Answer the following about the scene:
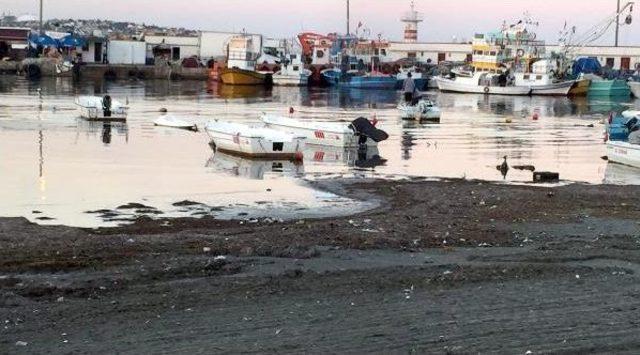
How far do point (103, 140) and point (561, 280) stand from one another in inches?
850

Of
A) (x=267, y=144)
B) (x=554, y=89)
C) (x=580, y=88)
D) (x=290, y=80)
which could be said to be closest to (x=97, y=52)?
(x=290, y=80)

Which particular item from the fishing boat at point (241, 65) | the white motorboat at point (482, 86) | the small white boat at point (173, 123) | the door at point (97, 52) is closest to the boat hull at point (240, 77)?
the fishing boat at point (241, 65)

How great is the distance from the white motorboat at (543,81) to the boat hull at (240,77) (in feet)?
72.6

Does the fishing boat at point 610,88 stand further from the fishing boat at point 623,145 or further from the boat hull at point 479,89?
the fishing boat at point 623,145

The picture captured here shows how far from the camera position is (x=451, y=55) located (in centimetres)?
10944

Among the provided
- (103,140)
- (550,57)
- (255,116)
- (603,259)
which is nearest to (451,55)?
(550,57)

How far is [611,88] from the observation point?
247 ft

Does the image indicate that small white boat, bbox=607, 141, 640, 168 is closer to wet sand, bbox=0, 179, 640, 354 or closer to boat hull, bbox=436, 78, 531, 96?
wet sand, bbox=0, 179, 640, 354

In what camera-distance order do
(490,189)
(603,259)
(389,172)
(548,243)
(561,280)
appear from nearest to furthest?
(561,280), (603,259), (548,243), (490,189), (389,172)

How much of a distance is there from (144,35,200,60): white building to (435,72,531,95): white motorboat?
122 ft

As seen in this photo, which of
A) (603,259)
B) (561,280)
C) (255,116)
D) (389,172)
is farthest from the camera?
(255,116)

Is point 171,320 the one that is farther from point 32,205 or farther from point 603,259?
point 32,205

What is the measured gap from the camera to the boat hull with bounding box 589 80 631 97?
75.1 metres

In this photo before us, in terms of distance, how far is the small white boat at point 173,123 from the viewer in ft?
114
